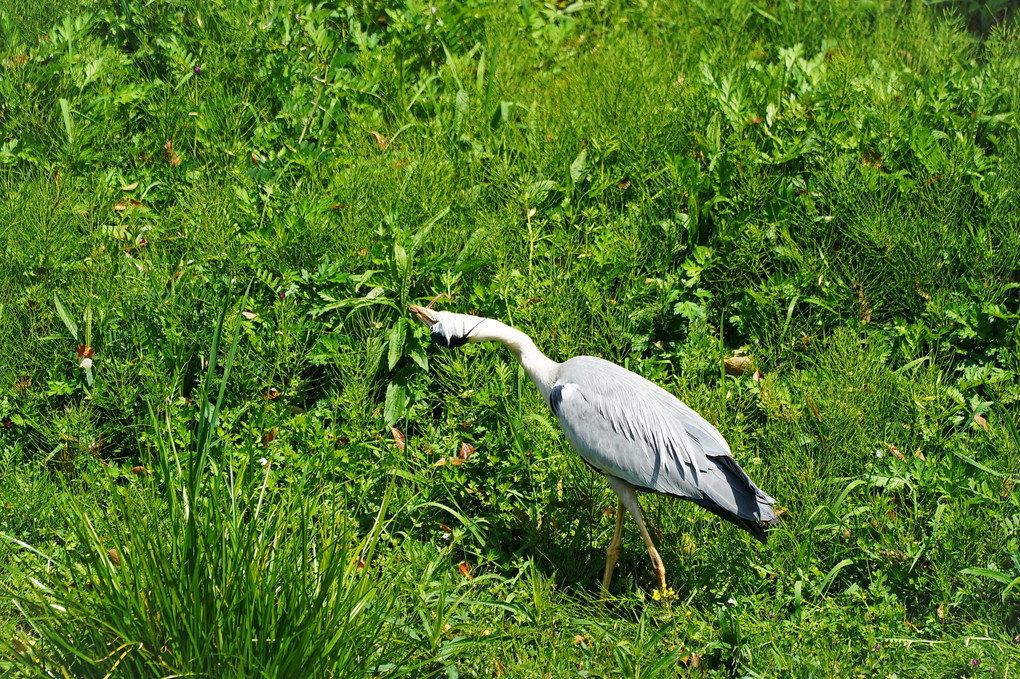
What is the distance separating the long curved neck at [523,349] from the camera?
13.8 ft

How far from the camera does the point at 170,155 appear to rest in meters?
5.63

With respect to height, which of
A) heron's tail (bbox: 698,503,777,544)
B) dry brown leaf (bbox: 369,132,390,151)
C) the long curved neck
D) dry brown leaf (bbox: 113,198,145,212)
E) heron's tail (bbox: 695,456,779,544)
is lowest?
heron's tail (bbox: 698,503,777,544)

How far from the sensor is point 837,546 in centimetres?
402

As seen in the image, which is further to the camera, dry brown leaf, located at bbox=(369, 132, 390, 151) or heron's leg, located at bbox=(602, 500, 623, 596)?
dry brown leaf, located at bbox=(369, 132, 390, 151)

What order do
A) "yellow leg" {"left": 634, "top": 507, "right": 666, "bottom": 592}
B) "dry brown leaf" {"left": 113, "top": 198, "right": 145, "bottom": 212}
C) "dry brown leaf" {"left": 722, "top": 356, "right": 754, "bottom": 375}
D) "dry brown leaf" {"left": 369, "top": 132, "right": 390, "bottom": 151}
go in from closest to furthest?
"yellow leg" {"left": 634, "top": 507, "right": 666, "bottom": 592}, "dry brown leaf" {"left": 722, "top": 356, "right": 754, "bottom": 375}, "dry brown leaf" {"left": 113, "top": 198, "right": 145, "bottom": 212}, "dry brown leaf" {"left": 369, "top": 132, "right": 390, "bottom": 151}

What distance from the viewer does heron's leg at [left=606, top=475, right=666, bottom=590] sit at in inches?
152

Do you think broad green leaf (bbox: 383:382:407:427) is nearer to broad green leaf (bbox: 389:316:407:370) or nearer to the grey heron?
broad green leaf (bbox: 389:316:407:370)

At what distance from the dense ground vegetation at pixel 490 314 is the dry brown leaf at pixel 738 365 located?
72 mm

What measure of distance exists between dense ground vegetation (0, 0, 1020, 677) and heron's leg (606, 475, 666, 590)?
7.3 inches

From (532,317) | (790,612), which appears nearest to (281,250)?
(532,317)

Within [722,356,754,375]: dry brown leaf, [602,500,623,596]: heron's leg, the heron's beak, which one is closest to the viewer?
[602,500,623,596]: heron's leg

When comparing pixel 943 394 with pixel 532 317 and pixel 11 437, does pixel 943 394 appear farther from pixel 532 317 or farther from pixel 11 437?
pixel 11 437

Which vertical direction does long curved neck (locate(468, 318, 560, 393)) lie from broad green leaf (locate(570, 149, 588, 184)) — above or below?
below

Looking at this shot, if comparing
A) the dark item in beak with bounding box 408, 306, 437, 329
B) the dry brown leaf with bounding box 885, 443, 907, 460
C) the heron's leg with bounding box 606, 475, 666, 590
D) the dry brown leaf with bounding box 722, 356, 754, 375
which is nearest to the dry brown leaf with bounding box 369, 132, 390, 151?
the dark item in beak with bounding box 408, 306, 437, 329
